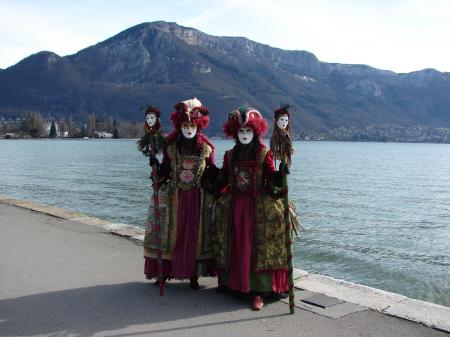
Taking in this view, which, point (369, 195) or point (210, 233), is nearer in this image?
point (210, 233)

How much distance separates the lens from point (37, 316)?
5.41 metres

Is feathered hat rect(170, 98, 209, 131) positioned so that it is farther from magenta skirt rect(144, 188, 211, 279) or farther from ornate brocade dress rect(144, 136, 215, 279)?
magenta skirt rect(144, 188, 211, 279)

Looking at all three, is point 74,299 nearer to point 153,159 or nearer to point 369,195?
point 153,159

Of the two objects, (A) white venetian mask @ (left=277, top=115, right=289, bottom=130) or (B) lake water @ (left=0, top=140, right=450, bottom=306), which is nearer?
(A) white venetian mask @ (left=277, top=115, right=289, bottom=130)

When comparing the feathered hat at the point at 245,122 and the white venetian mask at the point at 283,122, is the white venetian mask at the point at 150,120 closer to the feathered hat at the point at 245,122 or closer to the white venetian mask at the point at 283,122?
the feathered hat at the point at 245,122

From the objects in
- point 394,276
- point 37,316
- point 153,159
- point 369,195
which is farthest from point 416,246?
point 369,195

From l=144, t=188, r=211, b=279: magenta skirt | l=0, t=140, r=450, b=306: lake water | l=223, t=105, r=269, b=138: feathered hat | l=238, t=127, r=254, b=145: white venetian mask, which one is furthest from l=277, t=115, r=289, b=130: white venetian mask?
l=0, t=140, r=450, b=306: lake water

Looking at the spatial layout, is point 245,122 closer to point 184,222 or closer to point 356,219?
point 184,222

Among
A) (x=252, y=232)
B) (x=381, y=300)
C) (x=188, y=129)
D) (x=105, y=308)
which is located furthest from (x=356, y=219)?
(x=105, y=308)

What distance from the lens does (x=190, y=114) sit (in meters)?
6.35

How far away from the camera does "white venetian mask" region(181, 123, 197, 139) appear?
6.33 metres

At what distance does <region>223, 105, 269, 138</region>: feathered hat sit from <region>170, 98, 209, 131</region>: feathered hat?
0.36 m

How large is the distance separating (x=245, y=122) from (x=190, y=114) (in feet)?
2.50

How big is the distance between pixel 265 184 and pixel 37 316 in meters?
2.93
